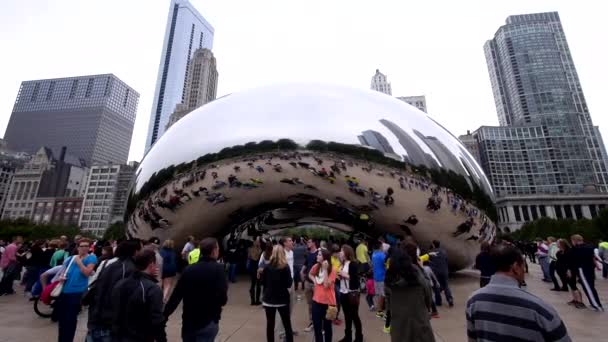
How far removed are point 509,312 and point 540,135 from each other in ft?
367

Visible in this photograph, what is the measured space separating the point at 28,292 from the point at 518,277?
10.4 meters

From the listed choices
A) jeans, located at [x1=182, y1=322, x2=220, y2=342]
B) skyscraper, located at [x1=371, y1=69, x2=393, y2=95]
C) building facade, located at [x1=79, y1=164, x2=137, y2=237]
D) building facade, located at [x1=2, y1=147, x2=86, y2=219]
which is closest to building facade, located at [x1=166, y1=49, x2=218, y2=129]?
building facade, located at [x1=79, y1=164, x2=137, y2=237]

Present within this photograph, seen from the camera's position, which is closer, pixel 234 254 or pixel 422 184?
pixel 422 184

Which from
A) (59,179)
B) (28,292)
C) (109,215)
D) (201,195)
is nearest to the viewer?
(201,195)

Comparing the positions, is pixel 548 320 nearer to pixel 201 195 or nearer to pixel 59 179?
pixel 201 195

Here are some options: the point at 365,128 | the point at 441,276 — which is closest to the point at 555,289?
the point at 441,276

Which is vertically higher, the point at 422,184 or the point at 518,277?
the point at 422,184

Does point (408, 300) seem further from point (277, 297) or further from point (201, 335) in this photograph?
point (201, 335)

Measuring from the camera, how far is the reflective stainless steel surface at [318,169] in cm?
612

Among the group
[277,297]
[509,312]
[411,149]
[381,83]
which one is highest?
[381,83]

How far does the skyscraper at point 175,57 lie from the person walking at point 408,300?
161 meters

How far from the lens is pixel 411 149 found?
245 inches

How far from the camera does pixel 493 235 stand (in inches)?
289

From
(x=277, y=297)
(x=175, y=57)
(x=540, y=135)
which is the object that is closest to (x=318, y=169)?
(x=277, y=297)
